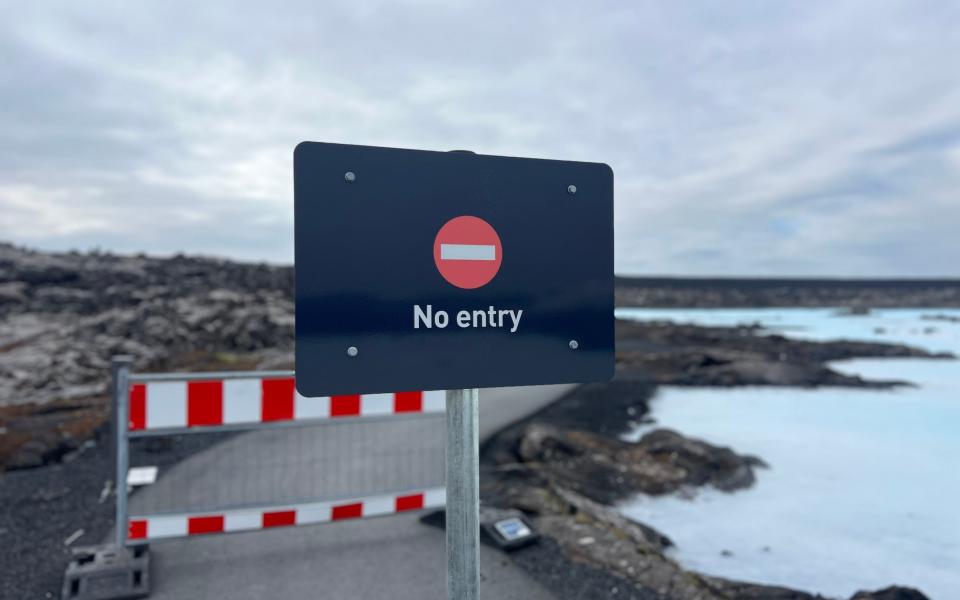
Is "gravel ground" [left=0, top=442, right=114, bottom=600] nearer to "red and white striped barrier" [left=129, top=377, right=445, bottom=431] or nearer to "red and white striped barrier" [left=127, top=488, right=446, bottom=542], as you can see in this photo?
"red and white striped barrier" [left=127, top=488, right=446, bottom=542]

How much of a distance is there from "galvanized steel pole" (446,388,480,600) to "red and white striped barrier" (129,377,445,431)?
322cm

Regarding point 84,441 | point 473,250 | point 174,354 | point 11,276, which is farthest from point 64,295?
point 473,250

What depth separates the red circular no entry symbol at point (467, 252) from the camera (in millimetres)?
1648

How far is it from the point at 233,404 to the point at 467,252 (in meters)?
3.94

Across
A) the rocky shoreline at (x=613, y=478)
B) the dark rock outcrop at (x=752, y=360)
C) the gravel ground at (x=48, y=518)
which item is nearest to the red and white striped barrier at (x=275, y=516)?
the gravel ground at (x=48, y=518)

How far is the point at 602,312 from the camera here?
1806mm

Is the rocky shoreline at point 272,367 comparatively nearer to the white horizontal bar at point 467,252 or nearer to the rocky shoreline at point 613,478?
the rocky shoreline at point 613,478

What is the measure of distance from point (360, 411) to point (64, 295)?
27403mm

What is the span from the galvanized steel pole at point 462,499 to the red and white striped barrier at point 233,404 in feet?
10.6

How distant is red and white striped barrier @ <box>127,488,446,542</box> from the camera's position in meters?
4.70

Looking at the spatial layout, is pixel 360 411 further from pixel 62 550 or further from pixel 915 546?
pixel 915 546

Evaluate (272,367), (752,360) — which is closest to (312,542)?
(272,367)

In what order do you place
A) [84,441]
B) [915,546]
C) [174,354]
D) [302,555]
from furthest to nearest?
[174,354]
[84,441]
[915,546]
[302,555]

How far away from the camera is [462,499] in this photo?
66.6 inches
